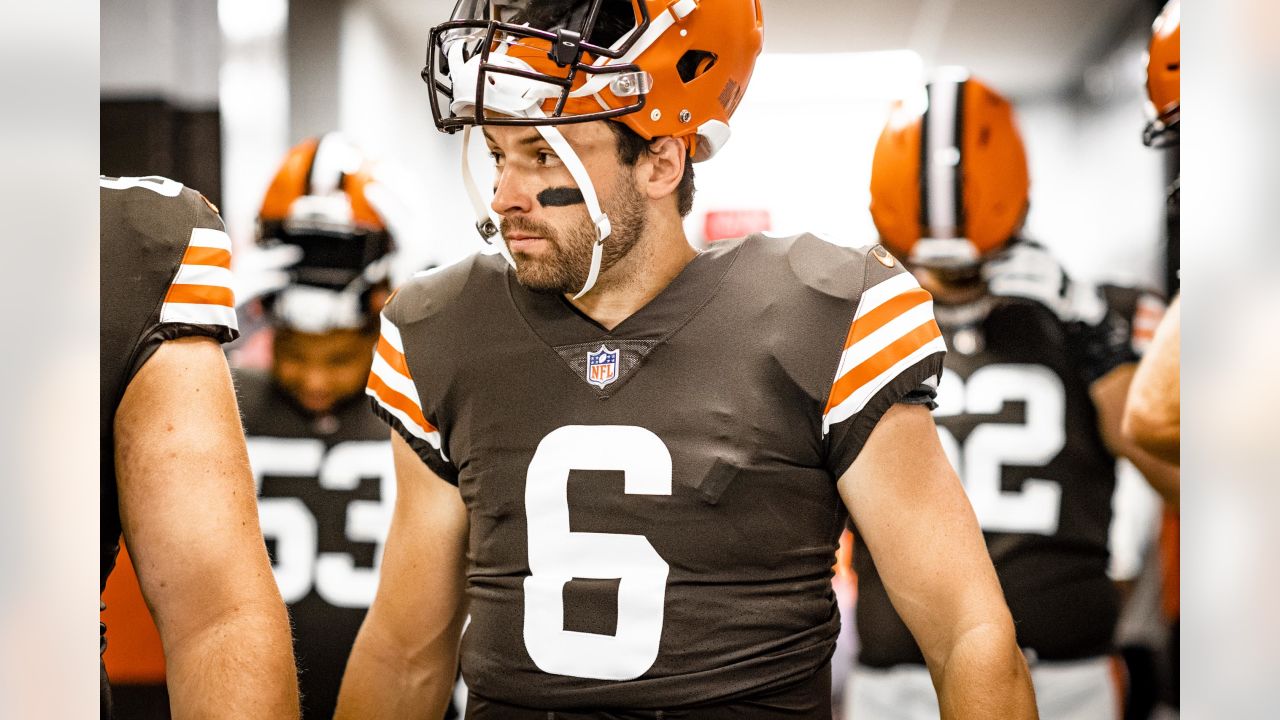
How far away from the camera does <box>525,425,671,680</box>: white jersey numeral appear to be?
1.18 metres

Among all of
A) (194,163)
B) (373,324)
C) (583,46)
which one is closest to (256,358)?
(373,324)

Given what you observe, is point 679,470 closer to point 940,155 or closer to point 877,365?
point 877,365

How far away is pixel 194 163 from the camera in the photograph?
2225 mm

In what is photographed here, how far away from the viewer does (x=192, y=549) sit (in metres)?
0.96

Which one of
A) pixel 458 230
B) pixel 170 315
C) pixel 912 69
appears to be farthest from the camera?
pixel 458 230

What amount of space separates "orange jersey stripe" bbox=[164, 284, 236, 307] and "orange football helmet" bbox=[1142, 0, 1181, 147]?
1.48m

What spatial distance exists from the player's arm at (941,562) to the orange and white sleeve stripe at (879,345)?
41 millimetres

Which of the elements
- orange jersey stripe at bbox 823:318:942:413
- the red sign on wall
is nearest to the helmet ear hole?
orange jersey stripe at bbox 823:318:942:413

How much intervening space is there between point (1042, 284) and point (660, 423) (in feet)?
3.99

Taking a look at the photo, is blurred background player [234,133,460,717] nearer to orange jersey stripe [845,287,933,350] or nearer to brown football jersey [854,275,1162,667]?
brown football jersey [854,275,1162,667]

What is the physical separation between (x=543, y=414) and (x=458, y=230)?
1131 mm

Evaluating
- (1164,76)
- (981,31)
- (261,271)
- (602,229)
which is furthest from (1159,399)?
(261,271)

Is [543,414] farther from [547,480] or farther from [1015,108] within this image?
[1015,108]

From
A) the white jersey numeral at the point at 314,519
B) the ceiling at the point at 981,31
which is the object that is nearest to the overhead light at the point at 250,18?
the ceiling at the point at 981,31
